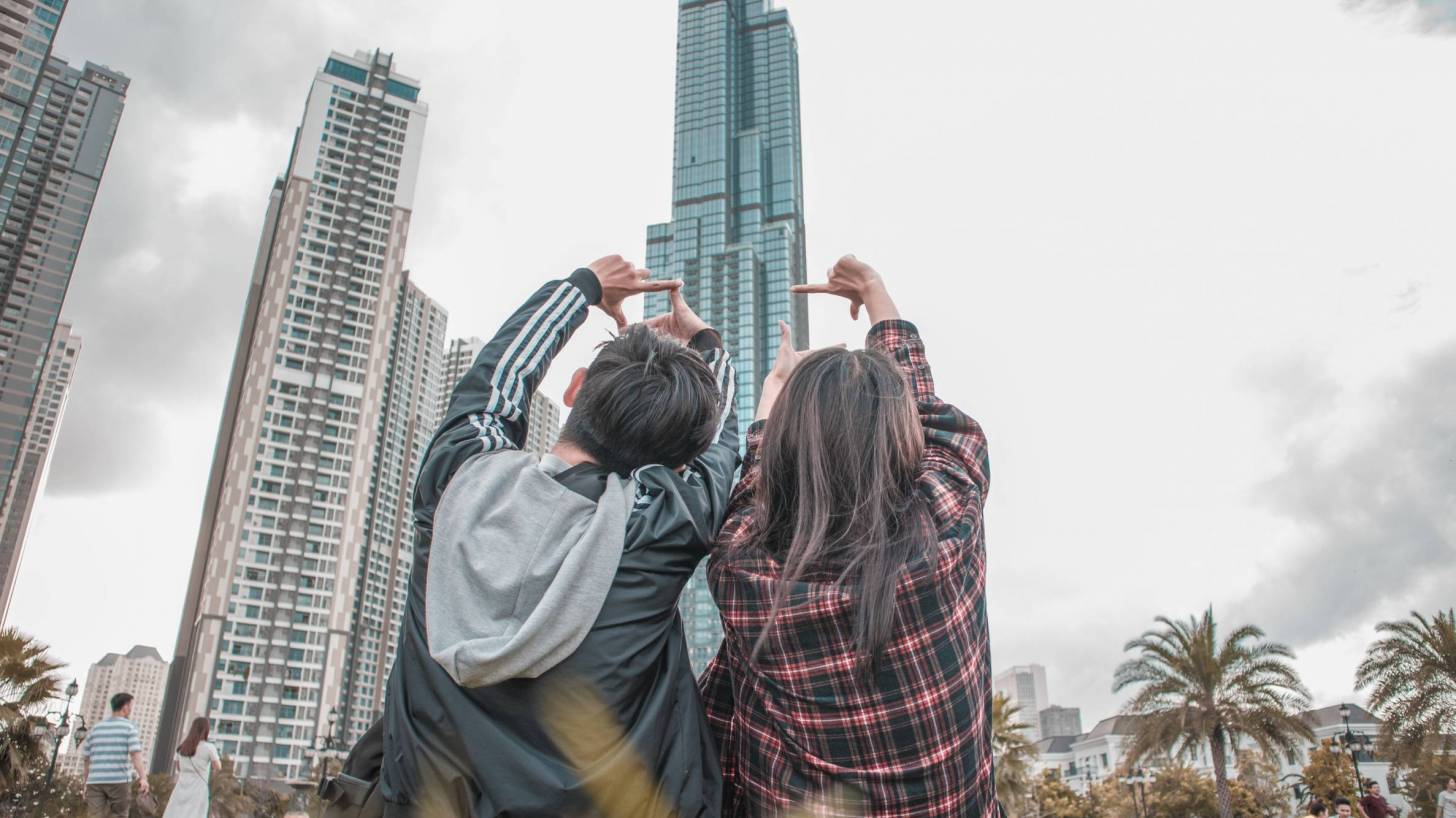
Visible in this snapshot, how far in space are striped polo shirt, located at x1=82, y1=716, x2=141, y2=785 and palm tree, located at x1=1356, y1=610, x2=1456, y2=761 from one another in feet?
71.2

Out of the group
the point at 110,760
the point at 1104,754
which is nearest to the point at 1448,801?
the point at 110,760

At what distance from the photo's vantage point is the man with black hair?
126 cm

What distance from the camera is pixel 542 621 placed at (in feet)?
4.10

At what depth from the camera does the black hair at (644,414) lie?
60.2 inches

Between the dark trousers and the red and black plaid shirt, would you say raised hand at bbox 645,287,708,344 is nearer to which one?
the red and black plaid shirt

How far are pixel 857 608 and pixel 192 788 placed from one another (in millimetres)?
7937

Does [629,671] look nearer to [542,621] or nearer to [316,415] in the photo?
[542,621]

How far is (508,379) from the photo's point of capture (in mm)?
1643

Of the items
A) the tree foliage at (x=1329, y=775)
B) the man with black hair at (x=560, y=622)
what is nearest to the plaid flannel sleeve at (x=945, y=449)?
the man with black hair at (x=560, y=622)

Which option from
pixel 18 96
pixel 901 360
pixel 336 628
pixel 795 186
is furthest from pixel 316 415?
pixel 901 360

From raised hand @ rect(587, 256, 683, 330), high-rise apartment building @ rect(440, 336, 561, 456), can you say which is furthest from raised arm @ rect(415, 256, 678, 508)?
high-rise apartment building @ rect(440, 336, 561, 456)

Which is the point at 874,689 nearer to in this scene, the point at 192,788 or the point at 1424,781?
the point at 192,788

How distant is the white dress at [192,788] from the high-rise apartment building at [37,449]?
93324mm

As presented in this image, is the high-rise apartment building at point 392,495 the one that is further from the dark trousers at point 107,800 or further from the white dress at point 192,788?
the white dress at point 192,788
